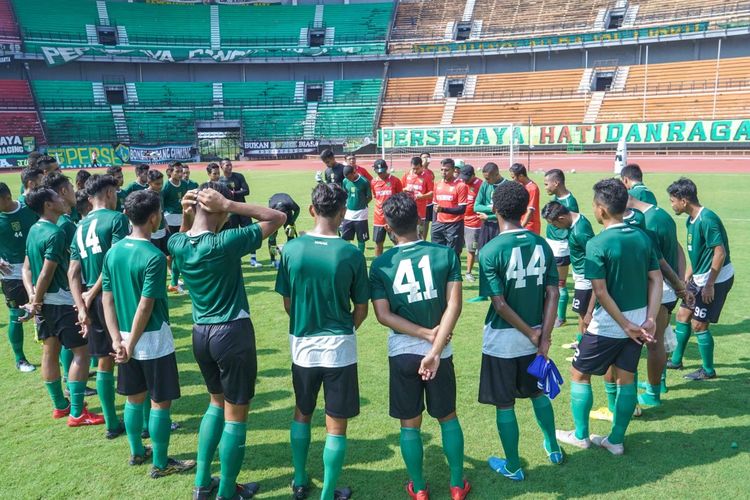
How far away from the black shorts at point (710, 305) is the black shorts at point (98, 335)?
623 centimetres

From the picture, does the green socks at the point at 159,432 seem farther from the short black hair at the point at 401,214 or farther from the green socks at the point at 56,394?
the short black hair at the point at 401,214

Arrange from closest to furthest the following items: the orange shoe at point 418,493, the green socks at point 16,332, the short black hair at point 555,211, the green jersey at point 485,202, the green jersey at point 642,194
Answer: the orange shoe at point 418,493 → the short black hair at point 555,211 → the green jersey at point 642,194 → the green socks at point 16,332 → the green jersey at point 485,202

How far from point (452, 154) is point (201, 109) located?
83.4 ft

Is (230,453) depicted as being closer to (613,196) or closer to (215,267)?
(215,267)

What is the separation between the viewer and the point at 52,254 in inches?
227

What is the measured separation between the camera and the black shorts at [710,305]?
648cm

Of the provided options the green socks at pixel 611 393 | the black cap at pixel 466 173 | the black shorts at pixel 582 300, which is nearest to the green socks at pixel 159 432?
the green socks at pixel 611 393

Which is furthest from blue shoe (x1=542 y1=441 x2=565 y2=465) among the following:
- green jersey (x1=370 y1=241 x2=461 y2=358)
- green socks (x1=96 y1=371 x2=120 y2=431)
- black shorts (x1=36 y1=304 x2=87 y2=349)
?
black shorts (x1=36 y1=304 x2=87 y2=349)

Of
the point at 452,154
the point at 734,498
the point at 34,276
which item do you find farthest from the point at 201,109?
the point at 734,498

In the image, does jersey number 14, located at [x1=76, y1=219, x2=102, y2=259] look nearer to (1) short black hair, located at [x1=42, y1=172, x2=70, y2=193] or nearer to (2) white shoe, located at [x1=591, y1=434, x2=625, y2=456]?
(1) short black hair, located at [x1=42, y1=172, x2=70, y2=193]

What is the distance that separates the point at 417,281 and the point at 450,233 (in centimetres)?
691

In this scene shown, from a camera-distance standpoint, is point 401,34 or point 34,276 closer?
point 34,276

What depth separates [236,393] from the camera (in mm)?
4340

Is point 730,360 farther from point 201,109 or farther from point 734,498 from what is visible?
point 201,109
